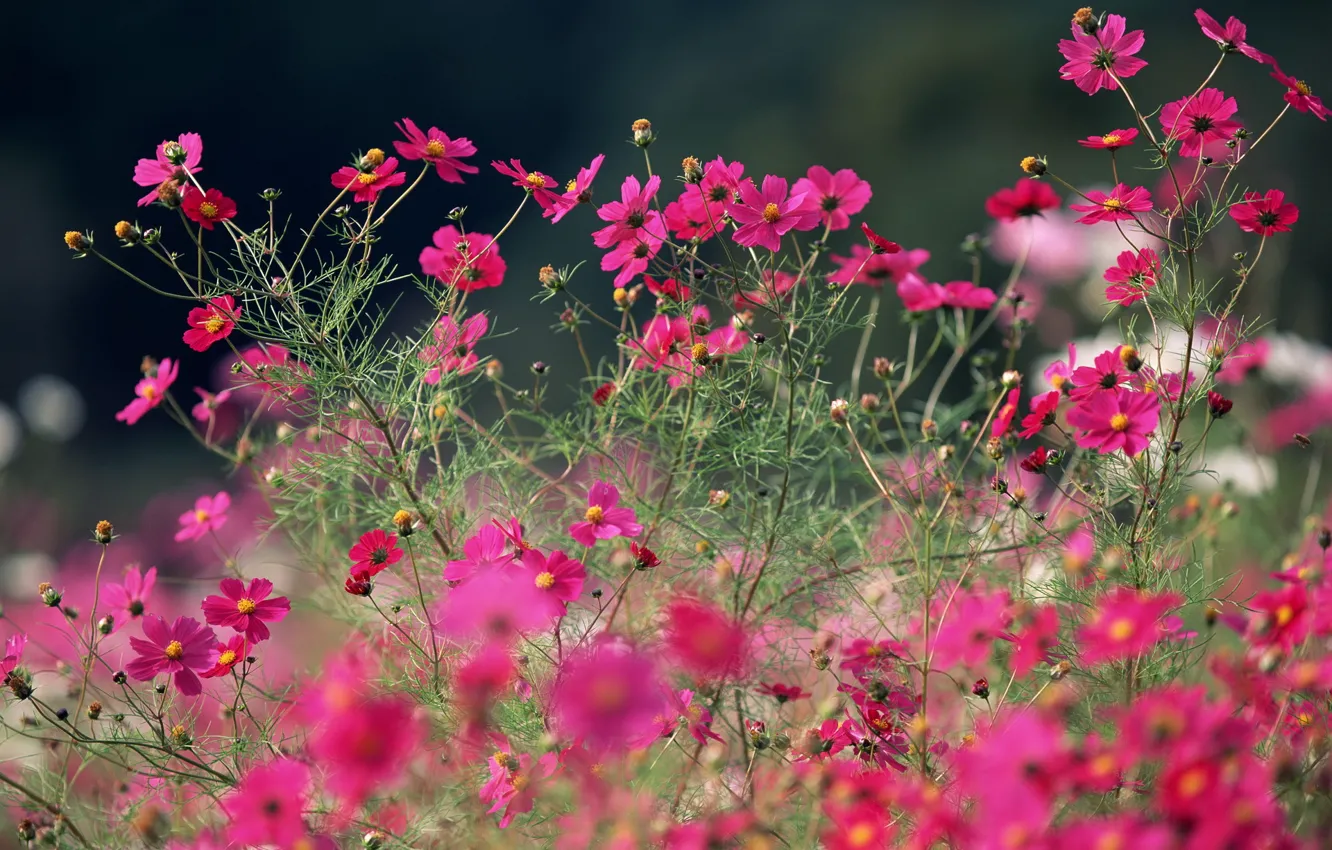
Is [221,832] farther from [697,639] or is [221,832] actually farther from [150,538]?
[150,538]

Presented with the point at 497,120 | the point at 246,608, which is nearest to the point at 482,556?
the point at 246,608

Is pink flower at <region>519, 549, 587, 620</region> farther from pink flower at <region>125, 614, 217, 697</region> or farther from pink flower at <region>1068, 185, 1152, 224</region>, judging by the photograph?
pink flower at <region>1068, 185, 1152, 224</region>

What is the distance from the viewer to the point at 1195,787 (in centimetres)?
39

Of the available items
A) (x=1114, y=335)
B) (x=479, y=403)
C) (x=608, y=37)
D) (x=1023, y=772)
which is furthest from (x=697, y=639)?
(x=608, y=37)

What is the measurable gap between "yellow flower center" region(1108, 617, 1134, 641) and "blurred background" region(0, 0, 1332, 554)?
2.73m

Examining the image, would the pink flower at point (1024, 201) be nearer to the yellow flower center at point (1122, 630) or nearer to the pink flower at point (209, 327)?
the yellow flower center at point (1122, 630)

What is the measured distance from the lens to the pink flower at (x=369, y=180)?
69 centimetres

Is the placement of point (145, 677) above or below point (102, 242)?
below

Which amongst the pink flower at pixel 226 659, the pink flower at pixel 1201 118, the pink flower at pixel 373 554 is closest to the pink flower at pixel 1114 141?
the pink flower at pixel 1201 118

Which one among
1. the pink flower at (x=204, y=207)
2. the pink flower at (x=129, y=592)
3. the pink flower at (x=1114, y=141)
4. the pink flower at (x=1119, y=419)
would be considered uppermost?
the pink flower at (x=1114, y=141)

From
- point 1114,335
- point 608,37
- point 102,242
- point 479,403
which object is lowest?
point 1114,335

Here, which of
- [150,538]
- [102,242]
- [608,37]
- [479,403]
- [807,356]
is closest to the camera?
[807,356]

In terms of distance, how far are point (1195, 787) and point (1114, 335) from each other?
4.15 feet

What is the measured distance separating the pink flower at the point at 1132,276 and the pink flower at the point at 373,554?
516mm
